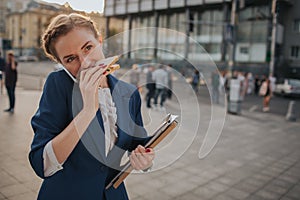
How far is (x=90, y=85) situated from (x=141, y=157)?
445 millimetres

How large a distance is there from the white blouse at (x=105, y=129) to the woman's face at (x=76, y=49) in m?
0.17

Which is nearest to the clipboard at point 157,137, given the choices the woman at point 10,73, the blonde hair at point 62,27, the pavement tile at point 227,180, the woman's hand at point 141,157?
the woman's hand at point 141,157

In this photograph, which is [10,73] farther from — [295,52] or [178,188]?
[295,52]

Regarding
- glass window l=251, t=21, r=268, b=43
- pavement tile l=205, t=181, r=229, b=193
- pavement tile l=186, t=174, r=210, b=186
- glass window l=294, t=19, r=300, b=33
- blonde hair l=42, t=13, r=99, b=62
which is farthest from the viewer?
glass window l=294, t=19, r=300, b=33

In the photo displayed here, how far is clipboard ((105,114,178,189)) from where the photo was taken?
3.82 ft

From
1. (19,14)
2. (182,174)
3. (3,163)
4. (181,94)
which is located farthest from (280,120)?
(19,14)

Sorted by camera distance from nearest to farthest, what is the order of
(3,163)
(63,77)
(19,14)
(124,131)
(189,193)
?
(63,77) → (124,131) → (189,193) → (3,163) → (19,14)

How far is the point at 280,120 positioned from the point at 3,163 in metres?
9.91

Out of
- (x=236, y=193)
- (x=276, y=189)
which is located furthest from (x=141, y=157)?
(x=276, y=189)

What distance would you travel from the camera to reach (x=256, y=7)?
32.4 meters

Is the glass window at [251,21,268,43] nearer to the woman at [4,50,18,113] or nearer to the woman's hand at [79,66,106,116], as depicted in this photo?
the woman at [4,50,18,113]

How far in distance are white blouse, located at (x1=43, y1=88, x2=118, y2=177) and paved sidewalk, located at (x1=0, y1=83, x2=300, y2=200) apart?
318 millimetres

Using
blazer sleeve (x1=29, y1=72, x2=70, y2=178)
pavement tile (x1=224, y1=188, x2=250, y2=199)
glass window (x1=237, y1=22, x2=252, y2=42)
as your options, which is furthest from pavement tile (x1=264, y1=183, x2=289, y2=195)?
glass window (x1=237, y1=22, x2=252, y2=42)

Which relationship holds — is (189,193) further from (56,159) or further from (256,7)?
(256,7)
